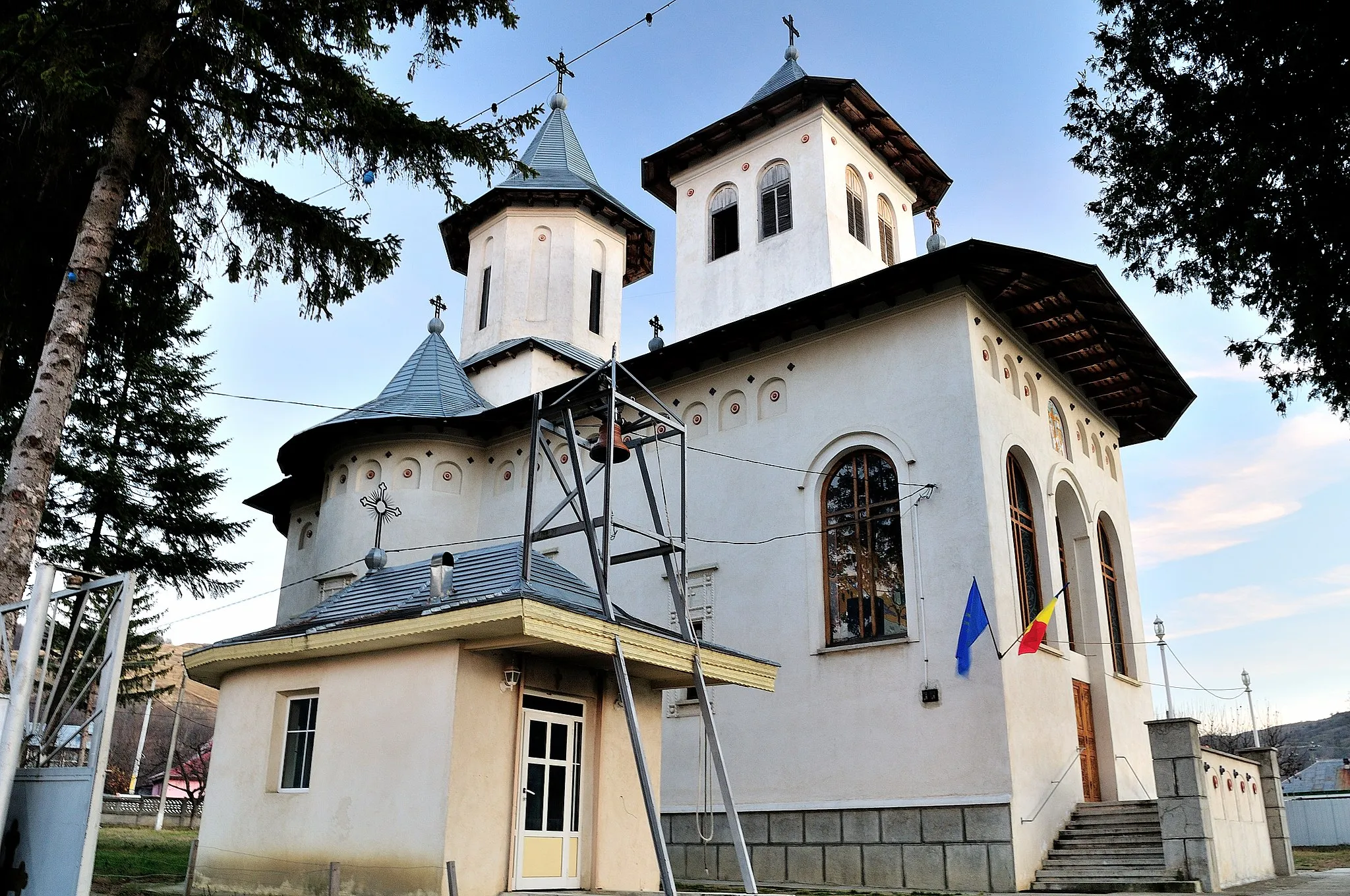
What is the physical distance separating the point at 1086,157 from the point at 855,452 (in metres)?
6.17

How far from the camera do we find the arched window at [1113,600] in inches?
762

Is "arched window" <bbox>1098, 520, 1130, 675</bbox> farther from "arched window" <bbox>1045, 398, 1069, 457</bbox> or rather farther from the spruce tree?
the spruce tree

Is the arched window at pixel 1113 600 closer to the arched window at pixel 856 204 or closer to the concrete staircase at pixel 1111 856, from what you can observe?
Result: the concrete staircase at pixel 1111 856

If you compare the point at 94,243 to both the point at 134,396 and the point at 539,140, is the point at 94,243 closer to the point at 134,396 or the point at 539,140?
the point at 134,396

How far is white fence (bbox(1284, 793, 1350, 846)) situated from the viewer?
31781 mm

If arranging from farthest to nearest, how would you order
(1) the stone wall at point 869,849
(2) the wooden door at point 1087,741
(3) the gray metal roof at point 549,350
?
(3) the gray metal roof at point 549,350 → (2) the wooden door at point 1087,741 → (1) the stone wall at point 869,849

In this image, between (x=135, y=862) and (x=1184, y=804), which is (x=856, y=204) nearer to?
(x=1184, y=804)

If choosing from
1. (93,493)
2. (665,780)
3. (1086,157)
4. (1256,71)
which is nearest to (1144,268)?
(1086,157)

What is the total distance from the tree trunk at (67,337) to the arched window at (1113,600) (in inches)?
643

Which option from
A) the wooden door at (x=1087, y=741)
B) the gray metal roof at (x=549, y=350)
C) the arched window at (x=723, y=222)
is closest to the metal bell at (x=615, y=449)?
the wooden door at (x=1087, y=741)

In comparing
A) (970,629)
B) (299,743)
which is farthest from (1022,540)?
(299,743)

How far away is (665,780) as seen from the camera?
17312mm

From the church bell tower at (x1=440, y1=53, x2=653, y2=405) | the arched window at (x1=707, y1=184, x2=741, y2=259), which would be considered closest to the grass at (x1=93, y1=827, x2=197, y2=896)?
the church bell tower at (x1=440, y1=53, x2=653, y2=405)

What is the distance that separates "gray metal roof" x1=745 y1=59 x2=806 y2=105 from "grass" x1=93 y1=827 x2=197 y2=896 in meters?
18.9
